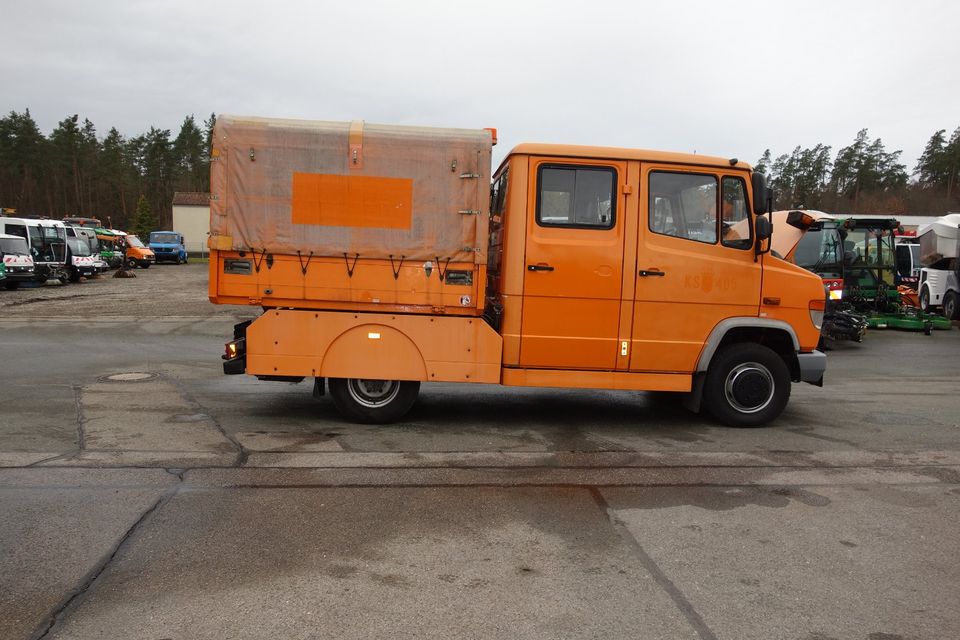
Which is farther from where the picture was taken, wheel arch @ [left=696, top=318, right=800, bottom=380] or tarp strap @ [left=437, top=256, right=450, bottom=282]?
wheel arch @ [left=696, top=318, right=800, bottom=380]

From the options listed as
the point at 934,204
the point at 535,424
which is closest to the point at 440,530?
the point at 535,424

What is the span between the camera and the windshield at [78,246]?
3033cm

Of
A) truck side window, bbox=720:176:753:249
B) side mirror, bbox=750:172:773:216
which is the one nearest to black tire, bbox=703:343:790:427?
truck side window, bbox=720:176:753:249

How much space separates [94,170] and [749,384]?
92.1 m

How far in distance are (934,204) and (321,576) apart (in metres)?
79.9

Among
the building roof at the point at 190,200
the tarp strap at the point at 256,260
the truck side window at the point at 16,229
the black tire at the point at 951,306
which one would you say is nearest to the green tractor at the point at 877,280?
the black tire at the point at 951,306

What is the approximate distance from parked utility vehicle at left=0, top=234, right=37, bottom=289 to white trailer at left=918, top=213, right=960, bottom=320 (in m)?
30.7

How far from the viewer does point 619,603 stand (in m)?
3.54

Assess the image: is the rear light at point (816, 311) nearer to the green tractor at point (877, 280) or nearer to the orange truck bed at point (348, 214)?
the orange truck bed at point (348, 214)

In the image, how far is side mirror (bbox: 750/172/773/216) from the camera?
267 inches

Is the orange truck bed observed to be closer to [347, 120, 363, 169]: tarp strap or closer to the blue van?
[347, 120, 363, 169]: tarp strap

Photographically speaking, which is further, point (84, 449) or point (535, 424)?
point (535, 424)

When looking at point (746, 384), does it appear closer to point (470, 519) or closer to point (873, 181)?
point (470, 519)

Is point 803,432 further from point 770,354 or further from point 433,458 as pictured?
point 433,458
